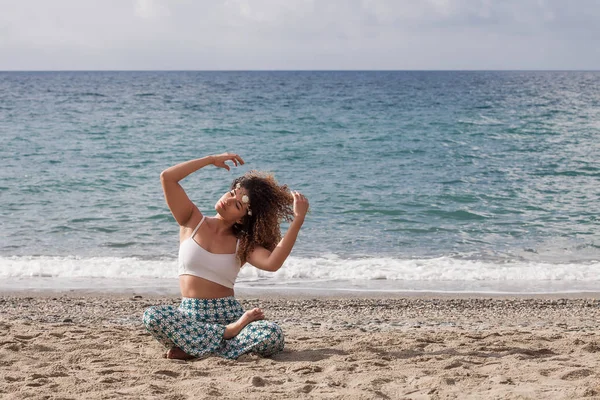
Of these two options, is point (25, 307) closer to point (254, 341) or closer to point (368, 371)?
point (254, 341)

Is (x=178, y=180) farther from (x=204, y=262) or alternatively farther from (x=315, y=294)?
(x=315, y=294)

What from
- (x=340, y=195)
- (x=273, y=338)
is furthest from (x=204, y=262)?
(x=340, y=195)

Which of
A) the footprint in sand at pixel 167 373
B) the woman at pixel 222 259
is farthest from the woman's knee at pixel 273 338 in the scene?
the footprint in sand at pixel 167 373

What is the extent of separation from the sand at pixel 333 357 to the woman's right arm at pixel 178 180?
1.01 meters

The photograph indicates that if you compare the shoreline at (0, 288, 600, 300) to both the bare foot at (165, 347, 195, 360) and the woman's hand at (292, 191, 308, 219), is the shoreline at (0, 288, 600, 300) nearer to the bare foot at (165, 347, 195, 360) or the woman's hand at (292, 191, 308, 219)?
the bare foot at (165, 347, 195, 360)

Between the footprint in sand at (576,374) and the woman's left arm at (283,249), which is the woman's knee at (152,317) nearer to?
the woman's left arm at (283,249)

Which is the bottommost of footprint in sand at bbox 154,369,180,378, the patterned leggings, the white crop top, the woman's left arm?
footprint in sand at bbox 154,369,180,378

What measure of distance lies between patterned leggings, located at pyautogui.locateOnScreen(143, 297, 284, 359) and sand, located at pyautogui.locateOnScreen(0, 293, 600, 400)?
0.09 meters

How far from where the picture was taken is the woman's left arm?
4812mm

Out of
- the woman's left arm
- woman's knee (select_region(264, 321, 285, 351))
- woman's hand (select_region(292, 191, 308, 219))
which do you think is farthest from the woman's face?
woman's knee (select_region(264, 321, 285, 351))

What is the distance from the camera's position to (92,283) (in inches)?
340

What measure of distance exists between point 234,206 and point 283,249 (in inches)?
19.7

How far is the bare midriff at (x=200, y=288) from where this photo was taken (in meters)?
5.07

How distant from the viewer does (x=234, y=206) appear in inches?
199
